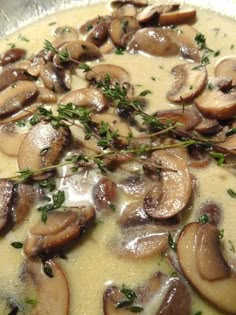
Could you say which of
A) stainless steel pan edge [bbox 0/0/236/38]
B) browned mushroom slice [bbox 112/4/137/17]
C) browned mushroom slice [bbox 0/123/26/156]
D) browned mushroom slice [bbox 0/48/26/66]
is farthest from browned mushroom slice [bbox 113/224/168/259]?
stainless steel pan edge [bbox 0/0/236/38]

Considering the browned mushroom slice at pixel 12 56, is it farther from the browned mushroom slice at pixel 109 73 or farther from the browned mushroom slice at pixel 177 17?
the browned mushroom slice at pixel 177 17

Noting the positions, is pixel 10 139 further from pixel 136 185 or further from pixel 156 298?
pixel 156 298

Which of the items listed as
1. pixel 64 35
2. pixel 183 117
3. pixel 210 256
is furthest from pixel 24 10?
pixel 210 256

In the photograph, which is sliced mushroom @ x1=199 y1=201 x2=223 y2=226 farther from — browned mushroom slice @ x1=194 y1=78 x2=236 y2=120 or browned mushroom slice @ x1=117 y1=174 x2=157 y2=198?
browned mushroom slice @ x1=194 y1=78 x2=236 y2=120

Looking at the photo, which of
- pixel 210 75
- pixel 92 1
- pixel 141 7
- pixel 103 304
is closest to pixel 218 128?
pixel 210 75

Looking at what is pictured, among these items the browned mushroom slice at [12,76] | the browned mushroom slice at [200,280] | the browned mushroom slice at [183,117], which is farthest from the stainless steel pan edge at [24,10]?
the browned mushroom slice at [200,280]

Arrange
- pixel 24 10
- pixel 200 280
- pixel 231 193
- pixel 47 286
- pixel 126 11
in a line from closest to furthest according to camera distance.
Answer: pixel 200 280, pixel 47 286, pixel 231 193, pixel 126 11, pixel 24 10
